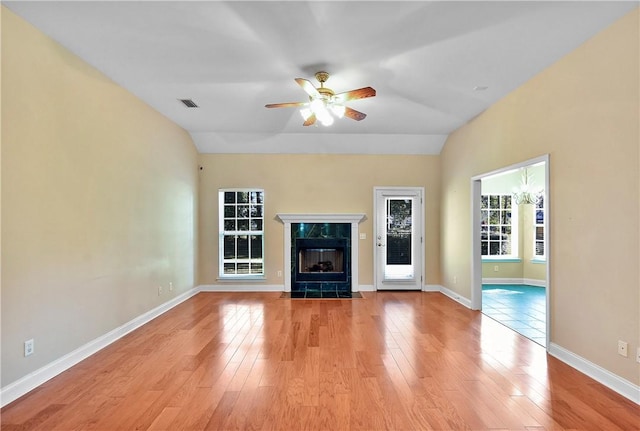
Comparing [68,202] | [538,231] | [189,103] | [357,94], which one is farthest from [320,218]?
[538,231]

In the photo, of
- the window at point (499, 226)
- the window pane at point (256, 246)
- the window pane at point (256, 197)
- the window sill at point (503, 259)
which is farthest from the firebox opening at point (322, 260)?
the window at point (499, 226)

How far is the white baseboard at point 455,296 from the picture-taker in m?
5.05

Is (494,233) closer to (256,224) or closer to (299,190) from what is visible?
(299,190)

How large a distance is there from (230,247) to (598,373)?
18.2 ft

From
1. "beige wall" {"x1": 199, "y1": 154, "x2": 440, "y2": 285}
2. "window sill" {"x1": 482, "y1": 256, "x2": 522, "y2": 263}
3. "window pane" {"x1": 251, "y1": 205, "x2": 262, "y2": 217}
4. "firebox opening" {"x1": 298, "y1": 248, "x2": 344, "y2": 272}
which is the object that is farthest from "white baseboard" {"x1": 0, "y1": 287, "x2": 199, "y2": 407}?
"window sill" {"x1": 482, "y1": 256, "x2": 522, "y2": 263}

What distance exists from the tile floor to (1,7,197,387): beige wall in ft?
15.7

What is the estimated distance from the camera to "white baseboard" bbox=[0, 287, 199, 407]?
2354mm

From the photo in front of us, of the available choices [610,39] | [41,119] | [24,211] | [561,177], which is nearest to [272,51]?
[41,119]

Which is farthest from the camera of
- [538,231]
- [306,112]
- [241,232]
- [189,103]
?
[538,231]

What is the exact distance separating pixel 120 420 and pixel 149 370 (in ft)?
2.44

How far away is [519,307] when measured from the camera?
Answer: 5078mm

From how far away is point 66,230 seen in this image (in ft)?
9.47

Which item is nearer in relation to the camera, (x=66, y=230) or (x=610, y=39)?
(x=610, y=39)

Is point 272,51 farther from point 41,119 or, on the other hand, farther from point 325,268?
point 325,268
